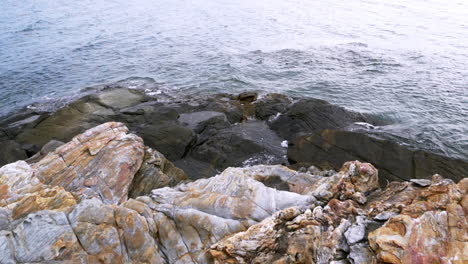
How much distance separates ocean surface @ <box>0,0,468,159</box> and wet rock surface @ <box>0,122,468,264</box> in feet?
35.3

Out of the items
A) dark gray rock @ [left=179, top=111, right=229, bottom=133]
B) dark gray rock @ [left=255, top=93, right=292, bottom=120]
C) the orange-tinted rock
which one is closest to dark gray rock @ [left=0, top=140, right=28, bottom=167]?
the orange-tinted rock

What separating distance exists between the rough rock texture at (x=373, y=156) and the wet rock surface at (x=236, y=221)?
13.2 feet

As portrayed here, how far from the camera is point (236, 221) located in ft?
28.7

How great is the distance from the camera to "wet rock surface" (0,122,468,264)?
708 cm

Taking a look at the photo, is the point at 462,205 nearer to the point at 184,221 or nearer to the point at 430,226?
the point at 430,226

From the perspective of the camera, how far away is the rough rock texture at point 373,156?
13.4m

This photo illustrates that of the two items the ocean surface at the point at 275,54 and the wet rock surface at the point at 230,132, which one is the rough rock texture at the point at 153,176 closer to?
the wet rock surface at the point at 230,132

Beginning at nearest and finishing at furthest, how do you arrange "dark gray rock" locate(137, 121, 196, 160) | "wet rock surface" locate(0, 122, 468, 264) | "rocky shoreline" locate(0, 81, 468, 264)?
"wet rock surface" locate(0, 122, 468, 264) → "rocky shoreline" locate(0, 81, 468, 264) → "dark gray rock" locate(137, 121, 196, 160)

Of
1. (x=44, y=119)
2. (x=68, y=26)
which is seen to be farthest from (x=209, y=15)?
(x=44, y=119)

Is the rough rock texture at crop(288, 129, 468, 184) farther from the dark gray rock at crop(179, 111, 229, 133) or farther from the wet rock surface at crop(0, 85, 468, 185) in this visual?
the dark gray rock at crop(179, 111, 229, 133)

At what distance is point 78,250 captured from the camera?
779 cm

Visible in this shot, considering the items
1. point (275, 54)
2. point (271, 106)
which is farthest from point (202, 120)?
point (275, 54)

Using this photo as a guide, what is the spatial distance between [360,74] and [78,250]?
25.3 metres

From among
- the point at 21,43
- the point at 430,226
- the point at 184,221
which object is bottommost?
the point at 21,43
